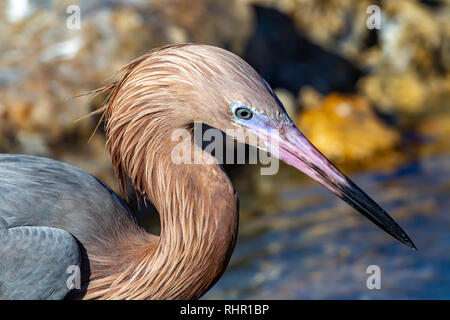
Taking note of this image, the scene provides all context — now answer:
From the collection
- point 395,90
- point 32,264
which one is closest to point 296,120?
point 395,90

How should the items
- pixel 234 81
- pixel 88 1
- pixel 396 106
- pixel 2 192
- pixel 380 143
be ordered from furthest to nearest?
pixel 396 106
pixel 380 143
pixel 88 1
pixel 2 192
pixel 234 81

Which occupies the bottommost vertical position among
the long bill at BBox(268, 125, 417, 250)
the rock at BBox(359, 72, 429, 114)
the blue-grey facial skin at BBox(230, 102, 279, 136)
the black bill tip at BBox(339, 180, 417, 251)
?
the black bill tip at BBox(339, 180, 417, 251)

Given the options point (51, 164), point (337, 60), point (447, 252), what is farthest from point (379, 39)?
point (51, 164)

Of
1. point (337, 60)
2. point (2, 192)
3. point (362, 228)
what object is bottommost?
point (2, 192)

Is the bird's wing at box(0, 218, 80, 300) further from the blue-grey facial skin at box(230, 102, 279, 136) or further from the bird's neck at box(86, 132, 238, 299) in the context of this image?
the blue-grey facial skin at box(230, 102, 279, 136)

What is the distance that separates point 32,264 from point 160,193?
2.37 ft

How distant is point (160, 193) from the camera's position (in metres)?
3.79

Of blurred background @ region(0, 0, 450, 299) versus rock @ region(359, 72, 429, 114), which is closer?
blurred background @ region(0, 0, 450, 299)

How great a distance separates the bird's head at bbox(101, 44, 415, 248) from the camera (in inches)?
138

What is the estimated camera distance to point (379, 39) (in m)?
12.1

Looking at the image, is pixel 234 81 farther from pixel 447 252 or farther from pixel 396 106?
pixel 396 106

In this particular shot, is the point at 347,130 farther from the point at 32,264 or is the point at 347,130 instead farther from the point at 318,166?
the point at 32,264

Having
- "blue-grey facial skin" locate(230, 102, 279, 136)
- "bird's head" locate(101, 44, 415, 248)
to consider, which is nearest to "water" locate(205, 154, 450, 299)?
"bird's head" locate(101, 44, 415, 248)

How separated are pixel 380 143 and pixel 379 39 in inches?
119
